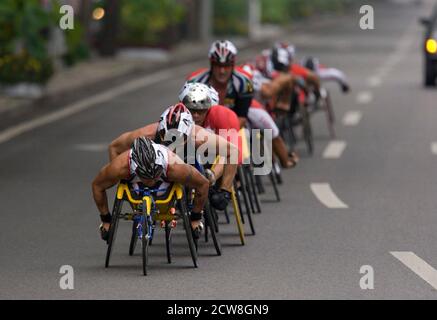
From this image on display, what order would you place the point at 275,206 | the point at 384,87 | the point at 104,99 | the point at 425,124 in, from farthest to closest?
the point at 384,87 → the point at 104,99 → the point at 425,124 → the point at 275,206

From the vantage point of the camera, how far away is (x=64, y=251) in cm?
1288

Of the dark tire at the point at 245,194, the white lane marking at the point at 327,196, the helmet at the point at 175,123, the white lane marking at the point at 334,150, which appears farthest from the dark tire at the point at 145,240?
the white lane marking at the point at 334,150

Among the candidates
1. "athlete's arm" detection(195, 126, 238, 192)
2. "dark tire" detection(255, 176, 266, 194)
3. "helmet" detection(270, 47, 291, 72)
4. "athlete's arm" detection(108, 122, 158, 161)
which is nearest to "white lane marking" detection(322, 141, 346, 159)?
"helmet" detection(270, 47, 291, 72)

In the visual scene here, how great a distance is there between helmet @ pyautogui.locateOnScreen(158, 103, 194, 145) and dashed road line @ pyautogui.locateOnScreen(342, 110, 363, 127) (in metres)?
13.4

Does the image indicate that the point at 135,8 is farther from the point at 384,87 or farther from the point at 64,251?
the point at 64,251

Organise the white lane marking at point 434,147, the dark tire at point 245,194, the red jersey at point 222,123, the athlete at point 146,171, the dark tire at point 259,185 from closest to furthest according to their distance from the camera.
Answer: the athlete at point 146,171 < the red jersey at point 222,123 < the dark tire at point 245,194 < the dark tire at point 259,185 < the white lane marking at point 434,147

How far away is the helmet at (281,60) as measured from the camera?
2000 cm

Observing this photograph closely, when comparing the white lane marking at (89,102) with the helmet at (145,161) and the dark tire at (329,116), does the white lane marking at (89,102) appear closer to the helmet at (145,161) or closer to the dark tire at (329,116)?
the dark tire at (329,116)

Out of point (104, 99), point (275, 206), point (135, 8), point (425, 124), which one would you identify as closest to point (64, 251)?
point (275, 206)

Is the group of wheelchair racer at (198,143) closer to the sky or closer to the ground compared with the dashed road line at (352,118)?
closer to the sky

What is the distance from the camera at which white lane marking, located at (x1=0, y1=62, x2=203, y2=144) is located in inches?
941

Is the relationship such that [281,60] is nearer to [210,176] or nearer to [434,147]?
[434,147]

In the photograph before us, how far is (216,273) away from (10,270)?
1.56 metres

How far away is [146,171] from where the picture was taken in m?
11.4
